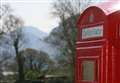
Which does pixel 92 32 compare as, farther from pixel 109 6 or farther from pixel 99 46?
pixel 109 6

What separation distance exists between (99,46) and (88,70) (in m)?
0.64

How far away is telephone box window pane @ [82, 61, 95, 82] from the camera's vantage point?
8.27 m

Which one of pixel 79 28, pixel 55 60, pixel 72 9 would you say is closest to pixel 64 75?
pixel 55 60

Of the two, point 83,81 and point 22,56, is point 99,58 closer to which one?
point 83,81

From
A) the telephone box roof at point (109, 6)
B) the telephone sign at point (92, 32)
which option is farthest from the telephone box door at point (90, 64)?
the telephone box roof at point (109, 6)

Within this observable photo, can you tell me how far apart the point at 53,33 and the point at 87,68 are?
29.0 meters

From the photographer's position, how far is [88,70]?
8.48 meters

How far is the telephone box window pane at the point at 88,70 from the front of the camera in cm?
827

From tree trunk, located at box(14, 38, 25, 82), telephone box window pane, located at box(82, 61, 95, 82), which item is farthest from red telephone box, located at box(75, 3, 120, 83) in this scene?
tree trunk, located at box(14, 38, 25, 82)

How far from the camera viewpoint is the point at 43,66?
41406 millimetres

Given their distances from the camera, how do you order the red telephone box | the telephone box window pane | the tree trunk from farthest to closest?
1. the tree trunk
2. the telephone box window pane
3. the red telephone box

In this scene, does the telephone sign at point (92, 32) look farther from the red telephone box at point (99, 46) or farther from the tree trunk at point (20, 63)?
the tree trunk at point (20, 63)

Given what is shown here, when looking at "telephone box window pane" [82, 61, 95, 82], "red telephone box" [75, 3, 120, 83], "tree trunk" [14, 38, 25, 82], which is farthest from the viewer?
"tree trunk" [14, 38, 25, 82]

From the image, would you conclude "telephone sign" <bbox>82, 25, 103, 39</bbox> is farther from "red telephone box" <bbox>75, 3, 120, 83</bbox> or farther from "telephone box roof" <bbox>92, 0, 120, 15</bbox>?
"telephone box roof" <bbox>92, 0, 120, 15</bbox>
